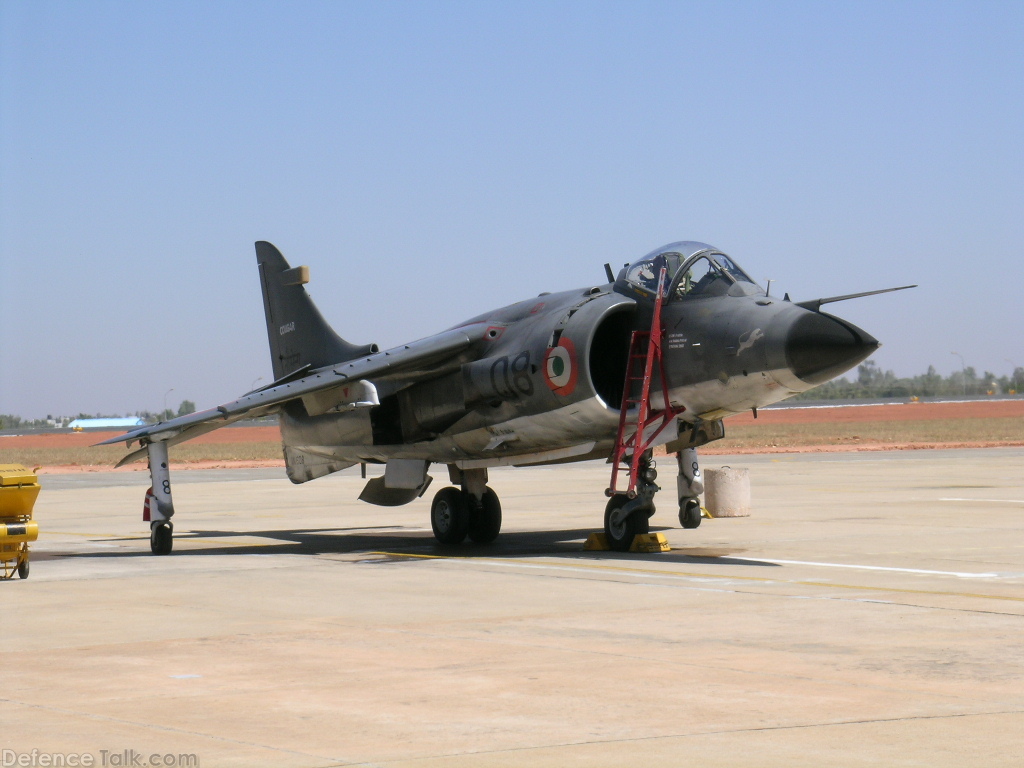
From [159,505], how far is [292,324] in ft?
15.0

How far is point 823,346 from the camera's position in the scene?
12422mm

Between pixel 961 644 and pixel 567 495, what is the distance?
64.7 ft

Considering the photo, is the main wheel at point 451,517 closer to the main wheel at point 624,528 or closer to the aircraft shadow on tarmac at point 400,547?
the aircraft shadow on tarmac at point 400,547

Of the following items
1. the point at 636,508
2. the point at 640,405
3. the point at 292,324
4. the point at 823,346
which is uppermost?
the point at 292,324

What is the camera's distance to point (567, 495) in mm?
27656

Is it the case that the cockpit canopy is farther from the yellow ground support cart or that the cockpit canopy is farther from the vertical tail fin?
the yellow ground support cart

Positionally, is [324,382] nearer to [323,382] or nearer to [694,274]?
[323,382]

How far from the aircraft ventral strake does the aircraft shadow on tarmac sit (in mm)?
523

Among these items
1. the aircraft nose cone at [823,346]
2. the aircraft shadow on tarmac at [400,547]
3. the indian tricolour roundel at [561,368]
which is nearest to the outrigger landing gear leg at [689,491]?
the aircraft shadow on tarmac at [400,547]

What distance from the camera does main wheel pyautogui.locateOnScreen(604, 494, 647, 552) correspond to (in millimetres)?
14719

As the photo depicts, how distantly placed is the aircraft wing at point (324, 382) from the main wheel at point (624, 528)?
2.81m

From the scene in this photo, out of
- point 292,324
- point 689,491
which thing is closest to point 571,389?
point 689,491

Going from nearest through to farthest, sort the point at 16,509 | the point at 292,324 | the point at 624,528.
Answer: the point at 16,509 → the point at 624,528 → the point at 292,324

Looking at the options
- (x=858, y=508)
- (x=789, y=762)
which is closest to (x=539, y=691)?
(x=789, y=762)
